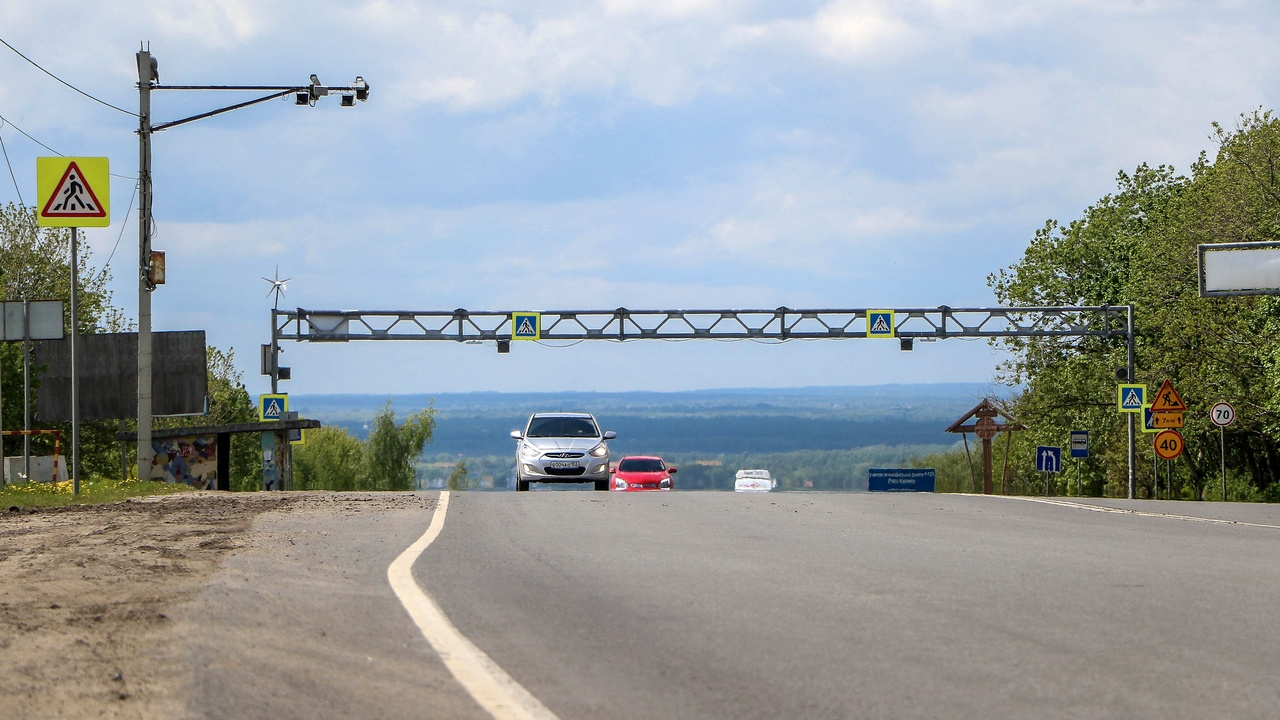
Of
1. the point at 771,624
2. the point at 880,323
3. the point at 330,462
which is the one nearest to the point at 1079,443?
the point at 880,323

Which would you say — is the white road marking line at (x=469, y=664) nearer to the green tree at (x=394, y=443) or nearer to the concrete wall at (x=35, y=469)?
the concrete wall at (x=35, y=469)

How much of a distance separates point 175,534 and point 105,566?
10.7 feet

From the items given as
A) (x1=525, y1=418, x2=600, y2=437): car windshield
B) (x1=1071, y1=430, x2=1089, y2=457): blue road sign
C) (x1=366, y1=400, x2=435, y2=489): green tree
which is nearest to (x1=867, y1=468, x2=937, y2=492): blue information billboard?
(x1=1071, y1=430, x2=1089, y2=457): blue road sign

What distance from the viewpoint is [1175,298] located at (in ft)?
A: 159

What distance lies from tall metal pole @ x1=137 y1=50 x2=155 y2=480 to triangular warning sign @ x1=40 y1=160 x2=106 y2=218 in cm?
537

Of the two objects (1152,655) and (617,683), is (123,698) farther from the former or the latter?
(1152,655)

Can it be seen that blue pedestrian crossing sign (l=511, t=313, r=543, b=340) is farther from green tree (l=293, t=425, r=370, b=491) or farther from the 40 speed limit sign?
green tree (l=293, t=425, r=370, b=491)

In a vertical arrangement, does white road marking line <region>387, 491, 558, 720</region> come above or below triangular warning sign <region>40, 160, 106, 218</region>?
below

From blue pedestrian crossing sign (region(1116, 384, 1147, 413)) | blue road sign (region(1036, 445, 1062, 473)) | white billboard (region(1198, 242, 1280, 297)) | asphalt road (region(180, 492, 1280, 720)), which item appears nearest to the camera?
asphalt road (region(180, 492, 1280, 720))

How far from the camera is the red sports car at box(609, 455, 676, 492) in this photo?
38125mm

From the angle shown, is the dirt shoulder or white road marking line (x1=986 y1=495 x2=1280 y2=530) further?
white road marking line (x1=986 y1=495 x2=1280 y2=530)

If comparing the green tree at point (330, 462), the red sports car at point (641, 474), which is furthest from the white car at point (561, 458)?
the green tree at point (330, 462)

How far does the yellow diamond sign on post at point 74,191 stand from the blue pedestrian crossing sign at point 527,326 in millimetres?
29403

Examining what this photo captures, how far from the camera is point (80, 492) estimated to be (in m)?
21.9
